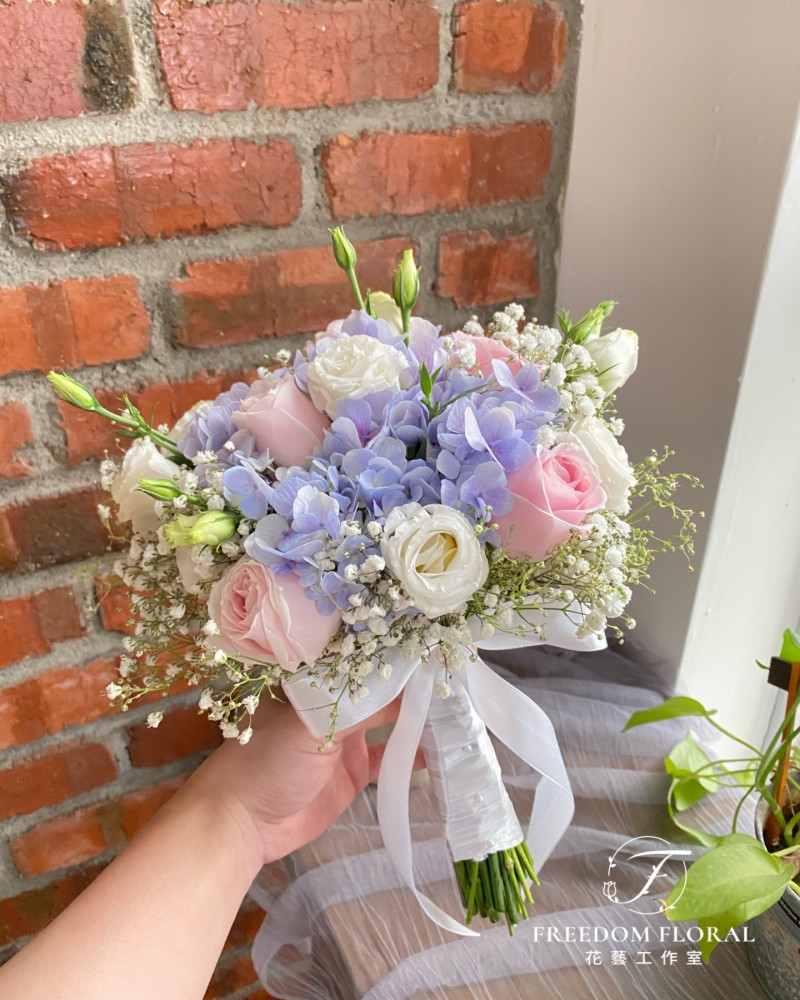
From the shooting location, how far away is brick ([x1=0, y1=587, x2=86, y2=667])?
0.77m

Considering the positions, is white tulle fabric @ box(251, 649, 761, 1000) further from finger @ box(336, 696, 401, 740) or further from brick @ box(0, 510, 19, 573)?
brick @ box(0, 510, 19, 573)

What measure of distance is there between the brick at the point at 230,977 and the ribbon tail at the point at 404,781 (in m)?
0.49

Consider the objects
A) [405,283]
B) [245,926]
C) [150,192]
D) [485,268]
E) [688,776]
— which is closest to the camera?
[405,283]

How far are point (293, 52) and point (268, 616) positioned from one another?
539 millimetres

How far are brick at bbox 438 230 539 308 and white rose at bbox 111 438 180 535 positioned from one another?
441 millimetres

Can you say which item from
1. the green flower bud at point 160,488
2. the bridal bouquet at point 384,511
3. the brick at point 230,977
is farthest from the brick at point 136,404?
the brick at point 230,977

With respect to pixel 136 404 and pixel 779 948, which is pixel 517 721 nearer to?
pixel 779 948

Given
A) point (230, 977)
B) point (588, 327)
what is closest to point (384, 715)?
point (588, 327)

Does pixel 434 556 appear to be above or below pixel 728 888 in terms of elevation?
above

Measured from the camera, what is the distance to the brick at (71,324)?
688mm

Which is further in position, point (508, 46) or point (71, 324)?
point (508, 46)

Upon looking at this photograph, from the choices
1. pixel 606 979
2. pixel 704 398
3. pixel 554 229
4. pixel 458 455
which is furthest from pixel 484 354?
pixel 606 979

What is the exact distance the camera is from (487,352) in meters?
0.60

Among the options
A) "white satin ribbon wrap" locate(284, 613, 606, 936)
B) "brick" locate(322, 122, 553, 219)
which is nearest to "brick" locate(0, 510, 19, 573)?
"white satin ribbon wrap" locate(284, 613, 606, 936)
